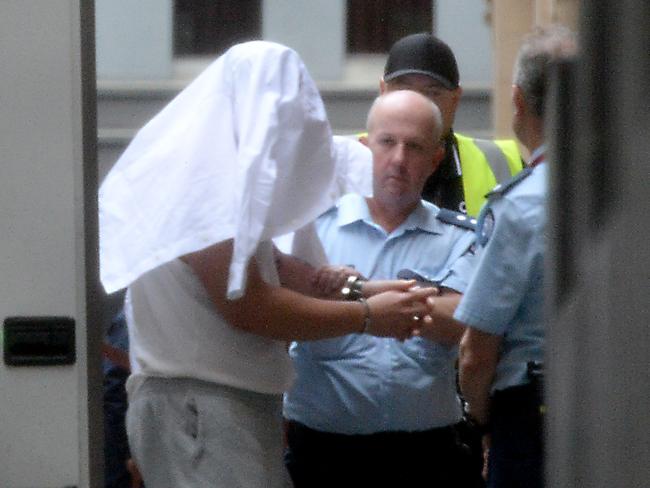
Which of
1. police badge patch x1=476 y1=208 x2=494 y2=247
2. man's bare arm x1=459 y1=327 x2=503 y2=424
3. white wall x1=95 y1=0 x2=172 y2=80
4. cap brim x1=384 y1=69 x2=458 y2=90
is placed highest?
cap brim x1=384 y1=69 x2=458 y2=90

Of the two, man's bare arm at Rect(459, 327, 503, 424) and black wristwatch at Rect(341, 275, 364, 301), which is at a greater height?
black wristwatch at Rect(341, 275, 364, 301)

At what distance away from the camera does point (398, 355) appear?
3.47 meters

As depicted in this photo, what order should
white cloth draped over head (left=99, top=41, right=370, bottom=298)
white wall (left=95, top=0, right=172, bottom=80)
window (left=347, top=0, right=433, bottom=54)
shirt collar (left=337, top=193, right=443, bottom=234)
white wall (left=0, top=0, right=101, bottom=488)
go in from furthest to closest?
window (left=347, top=0, right=433, bottom=54) → white wall (left=95, top=0, right=172, bottom=80) → shirt collar (left=337, top=193, right=443, bottom=234) → white cloth draped over head (left=99, top=41, right=370, bottom=298) → white wall (left=0, top=0, right=101, bottom=488)

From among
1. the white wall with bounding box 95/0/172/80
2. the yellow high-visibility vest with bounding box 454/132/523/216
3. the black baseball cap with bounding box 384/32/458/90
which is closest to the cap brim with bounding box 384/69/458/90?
the black baseball cap with bounding box 384/32/458/90

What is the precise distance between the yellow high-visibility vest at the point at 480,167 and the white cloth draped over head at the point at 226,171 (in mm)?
1263

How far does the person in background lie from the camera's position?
3.45 meters

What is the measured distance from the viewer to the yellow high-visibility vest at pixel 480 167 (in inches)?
167

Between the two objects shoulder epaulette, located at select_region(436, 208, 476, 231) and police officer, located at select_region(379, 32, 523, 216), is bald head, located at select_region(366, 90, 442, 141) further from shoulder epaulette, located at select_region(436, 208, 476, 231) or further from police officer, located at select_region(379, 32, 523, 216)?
police officer, located at select_region(379, 32, 523, 216)

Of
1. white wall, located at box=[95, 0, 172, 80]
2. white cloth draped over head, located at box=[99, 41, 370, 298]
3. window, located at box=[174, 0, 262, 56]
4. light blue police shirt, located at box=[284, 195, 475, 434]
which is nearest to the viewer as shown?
white cloth draped over head, located at box=[99, 41, 370, 298]

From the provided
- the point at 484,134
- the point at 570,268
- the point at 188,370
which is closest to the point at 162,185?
the point at 188,370

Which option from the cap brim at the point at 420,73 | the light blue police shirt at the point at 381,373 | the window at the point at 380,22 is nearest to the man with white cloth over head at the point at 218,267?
the light blue police shirt at the point at 381,373

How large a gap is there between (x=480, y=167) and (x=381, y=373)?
0.99 metres

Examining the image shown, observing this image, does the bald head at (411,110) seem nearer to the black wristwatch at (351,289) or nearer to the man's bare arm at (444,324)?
the man's bare arm at (444,324)

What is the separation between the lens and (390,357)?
11.4ft
